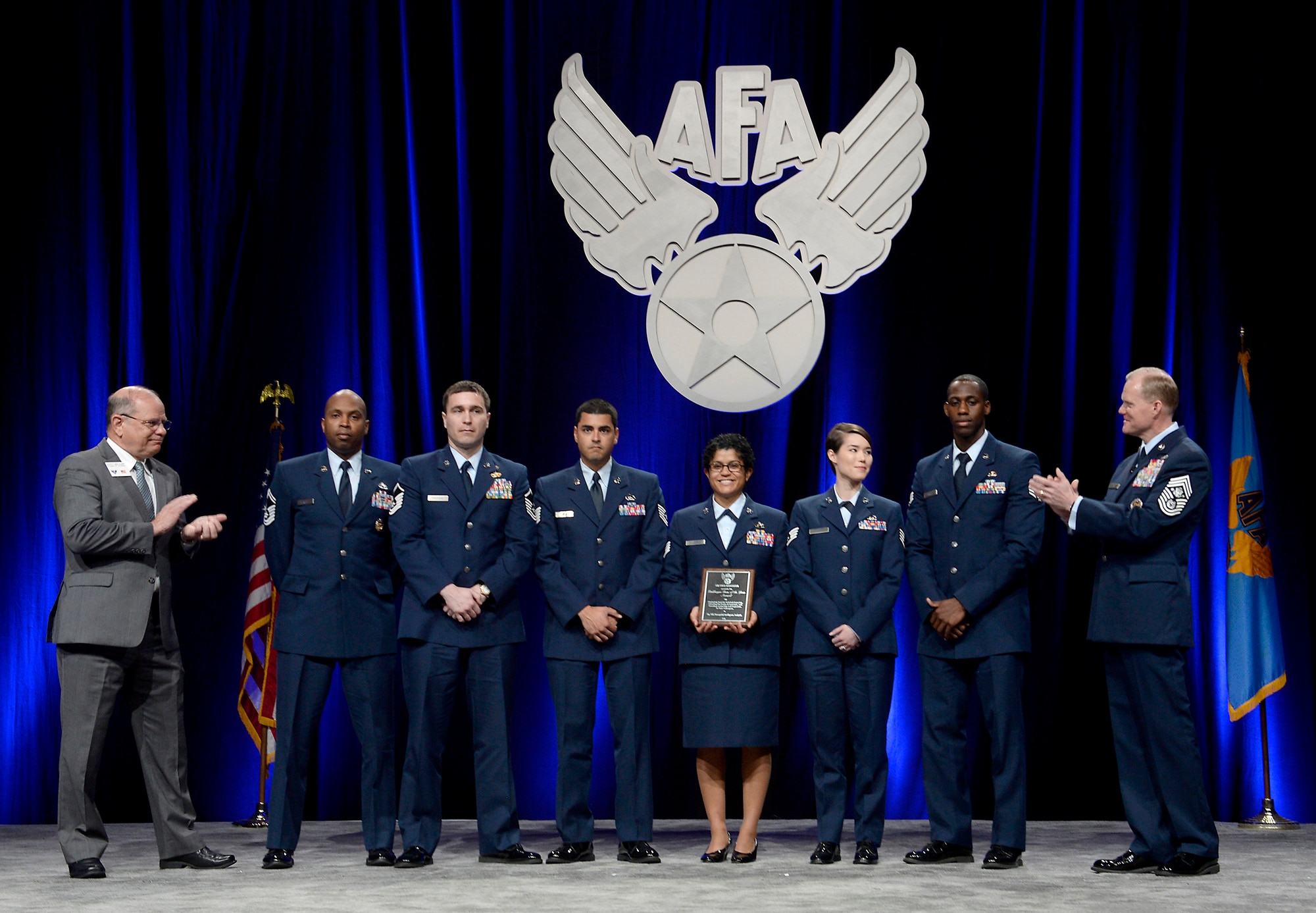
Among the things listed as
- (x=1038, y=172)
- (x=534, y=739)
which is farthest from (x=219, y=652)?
(x=1038, y=172)

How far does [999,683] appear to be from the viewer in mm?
4609

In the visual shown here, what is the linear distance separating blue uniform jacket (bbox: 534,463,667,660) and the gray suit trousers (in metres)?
1.37

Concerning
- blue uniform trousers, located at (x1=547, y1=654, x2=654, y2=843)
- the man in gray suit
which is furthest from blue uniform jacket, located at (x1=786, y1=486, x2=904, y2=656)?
the man in gray suit

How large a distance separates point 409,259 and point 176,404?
1.34 meters

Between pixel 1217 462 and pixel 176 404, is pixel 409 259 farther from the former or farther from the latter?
pixel 1217 462

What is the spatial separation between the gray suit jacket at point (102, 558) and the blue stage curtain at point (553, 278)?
1.75 meters

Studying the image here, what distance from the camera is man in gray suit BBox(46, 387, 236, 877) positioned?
14.7 ft

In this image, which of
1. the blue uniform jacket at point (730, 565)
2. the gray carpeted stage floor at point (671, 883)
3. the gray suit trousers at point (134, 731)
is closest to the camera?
the gray carpeted stage floor at point (671, 883)

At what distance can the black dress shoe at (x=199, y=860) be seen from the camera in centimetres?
463

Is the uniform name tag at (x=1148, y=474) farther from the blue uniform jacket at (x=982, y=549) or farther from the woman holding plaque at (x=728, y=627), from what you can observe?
the woman holding plaque at (x=728, y=627)

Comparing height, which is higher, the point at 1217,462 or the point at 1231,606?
the point at 1217,462

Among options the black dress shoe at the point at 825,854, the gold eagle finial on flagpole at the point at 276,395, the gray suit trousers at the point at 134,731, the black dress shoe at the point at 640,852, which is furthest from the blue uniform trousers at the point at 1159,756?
the gold eagle finial on flagpole at the point at 276,395

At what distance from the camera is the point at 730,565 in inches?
191

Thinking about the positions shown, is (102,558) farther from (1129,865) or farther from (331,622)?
(1129,865)
